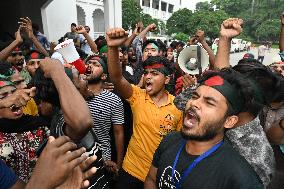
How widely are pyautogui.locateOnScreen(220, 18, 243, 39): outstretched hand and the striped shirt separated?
4.72 feet

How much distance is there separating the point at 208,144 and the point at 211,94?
380 mm

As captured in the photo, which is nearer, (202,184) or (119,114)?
(202,184)

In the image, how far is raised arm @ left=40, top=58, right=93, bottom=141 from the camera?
75.2 inches

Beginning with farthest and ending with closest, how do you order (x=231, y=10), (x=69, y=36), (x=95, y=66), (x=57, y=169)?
1. (x=231, y=10)
2. (x=69, y=36)
3. (x=95, y=66)
4. (x=57, y=169)

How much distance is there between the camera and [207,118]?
6.79ft

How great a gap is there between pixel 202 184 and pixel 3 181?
1244mm

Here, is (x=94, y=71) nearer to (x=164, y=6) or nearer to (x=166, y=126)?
(x=166, y=126)

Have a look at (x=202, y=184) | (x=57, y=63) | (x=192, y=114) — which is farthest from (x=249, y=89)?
(x=57, y=63)

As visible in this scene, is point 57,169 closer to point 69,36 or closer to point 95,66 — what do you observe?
point 95,66

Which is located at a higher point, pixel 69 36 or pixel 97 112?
pixel 69 36

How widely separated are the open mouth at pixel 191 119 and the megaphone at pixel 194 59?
64.6 inches

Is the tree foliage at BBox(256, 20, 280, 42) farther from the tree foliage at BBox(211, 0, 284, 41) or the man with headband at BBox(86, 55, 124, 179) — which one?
the man with headband at BBox(86, 55, 124, 179)

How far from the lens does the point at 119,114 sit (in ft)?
10.8

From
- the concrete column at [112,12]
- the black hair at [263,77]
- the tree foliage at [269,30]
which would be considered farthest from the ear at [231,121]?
the tree foliage at [269,30]
